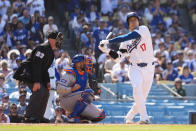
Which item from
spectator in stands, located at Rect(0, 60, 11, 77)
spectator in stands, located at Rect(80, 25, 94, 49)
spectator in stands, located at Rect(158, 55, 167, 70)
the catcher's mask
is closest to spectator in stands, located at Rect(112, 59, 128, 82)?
spectator in stands, located at Rect(158, 55, 167, 70)

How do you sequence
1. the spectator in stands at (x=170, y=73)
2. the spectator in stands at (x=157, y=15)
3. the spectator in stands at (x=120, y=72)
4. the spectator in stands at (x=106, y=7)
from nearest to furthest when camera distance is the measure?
the spectator in stands at (x=120, y=72) < the spectator in stands at (x=170, y=73) < the spectator in stands at (x=106, y=7) < the spectator in stands at (x=157, y=15)

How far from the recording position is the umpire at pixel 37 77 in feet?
32.0

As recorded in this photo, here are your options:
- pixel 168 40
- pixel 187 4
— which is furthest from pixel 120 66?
pixel 187 4

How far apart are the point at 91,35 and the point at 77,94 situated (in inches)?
353

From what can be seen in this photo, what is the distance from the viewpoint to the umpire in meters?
9.74

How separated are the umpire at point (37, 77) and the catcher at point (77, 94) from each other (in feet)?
0.99

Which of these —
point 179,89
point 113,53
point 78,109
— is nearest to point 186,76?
point 179,89

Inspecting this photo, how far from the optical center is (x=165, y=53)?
18953mm

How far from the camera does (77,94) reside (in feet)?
32.5

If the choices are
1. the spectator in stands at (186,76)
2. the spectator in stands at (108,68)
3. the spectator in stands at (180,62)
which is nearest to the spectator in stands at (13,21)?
the spectator in stands at (108,68)

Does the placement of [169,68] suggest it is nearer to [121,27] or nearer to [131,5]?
[121,27]

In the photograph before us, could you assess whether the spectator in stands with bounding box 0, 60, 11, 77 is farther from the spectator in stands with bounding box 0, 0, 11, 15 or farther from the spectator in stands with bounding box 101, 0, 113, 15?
the spectator in stands with bounding box 101, 0, 113, 15

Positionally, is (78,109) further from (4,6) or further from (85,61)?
(4,6)

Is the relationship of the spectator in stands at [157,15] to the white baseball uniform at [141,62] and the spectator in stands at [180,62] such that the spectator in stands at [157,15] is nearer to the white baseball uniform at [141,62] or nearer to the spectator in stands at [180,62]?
the spectator in stands at [180,62]
